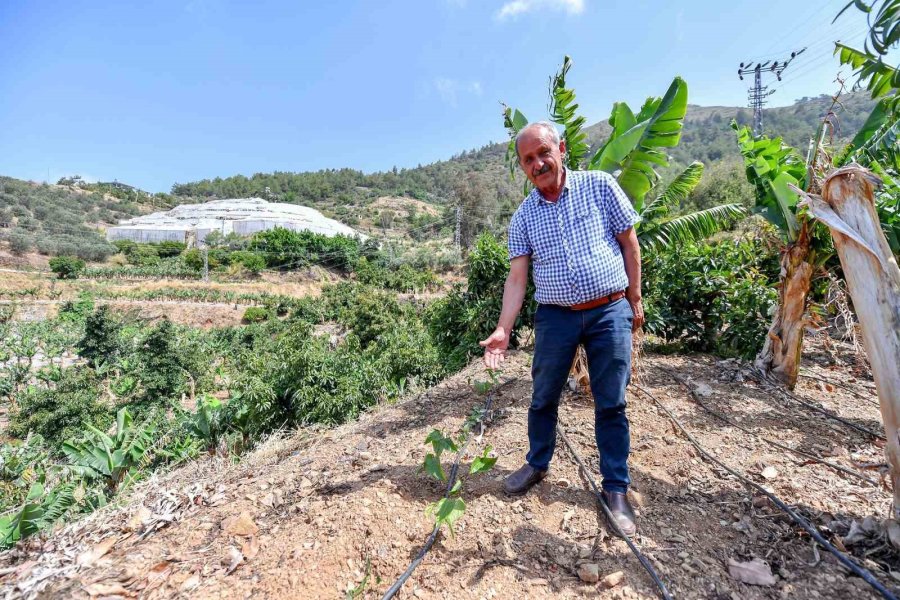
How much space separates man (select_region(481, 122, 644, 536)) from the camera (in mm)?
1914

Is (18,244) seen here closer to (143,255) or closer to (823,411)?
(143,255)

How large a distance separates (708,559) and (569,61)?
3.67 metres

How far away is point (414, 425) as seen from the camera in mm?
3443

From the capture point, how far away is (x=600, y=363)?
1939 millimetres

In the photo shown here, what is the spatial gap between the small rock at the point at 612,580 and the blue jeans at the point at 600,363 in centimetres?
42

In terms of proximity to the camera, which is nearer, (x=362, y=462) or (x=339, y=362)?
(x=362, y=462)

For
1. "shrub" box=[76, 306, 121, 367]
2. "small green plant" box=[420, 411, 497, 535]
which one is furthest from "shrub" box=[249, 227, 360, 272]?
"small green plant" box=[420, 411, 497, 535]

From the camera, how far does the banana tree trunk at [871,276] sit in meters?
1.70

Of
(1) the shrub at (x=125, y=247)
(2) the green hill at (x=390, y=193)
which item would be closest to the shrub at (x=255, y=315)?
(2) the green hill at (x=390, y=193)

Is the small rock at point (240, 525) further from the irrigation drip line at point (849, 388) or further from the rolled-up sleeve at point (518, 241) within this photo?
the irrigation drip line at point (849, 388)

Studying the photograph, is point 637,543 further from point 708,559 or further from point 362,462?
point 362,462

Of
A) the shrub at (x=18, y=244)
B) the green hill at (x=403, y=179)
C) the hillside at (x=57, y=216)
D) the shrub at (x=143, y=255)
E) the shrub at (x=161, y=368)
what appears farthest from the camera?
the green hill at (x=403, y=179)

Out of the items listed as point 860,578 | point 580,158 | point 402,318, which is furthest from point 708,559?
point 402,318

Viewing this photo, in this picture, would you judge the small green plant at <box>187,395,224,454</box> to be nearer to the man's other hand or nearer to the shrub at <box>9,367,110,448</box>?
the shrub at <box>9,367,110,448</box>
